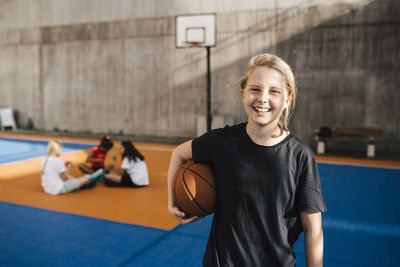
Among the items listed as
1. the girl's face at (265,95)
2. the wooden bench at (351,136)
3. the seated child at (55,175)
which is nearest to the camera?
the girl's face at (265,95)

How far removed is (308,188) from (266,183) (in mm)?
172

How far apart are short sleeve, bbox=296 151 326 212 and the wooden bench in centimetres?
931

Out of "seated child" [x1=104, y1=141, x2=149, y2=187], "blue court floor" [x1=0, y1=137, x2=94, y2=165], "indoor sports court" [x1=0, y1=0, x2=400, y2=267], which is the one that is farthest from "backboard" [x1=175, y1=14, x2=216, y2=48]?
"seated child" [x1=104, y1=141, x2=149, y2=187]

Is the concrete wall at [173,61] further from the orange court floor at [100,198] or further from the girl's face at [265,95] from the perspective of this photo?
the girl's face at [265,95]

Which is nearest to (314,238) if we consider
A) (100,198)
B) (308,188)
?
(308,188)

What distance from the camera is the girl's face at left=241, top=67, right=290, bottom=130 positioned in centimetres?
148

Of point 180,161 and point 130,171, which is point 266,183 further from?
point 130,171

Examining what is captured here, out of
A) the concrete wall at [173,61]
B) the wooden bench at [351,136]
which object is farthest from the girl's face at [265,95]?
the wooden bench at [351,136]

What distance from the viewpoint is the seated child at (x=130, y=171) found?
19.7ft

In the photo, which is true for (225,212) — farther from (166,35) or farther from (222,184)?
(166,35)

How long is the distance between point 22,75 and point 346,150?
43.4ft

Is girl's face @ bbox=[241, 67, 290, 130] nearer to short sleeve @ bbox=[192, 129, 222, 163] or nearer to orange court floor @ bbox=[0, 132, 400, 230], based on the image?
short sleeve @ bbox=[192, 129, 222, 163]

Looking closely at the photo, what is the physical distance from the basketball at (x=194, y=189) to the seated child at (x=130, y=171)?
4248mm

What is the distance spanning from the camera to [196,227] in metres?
4.39
